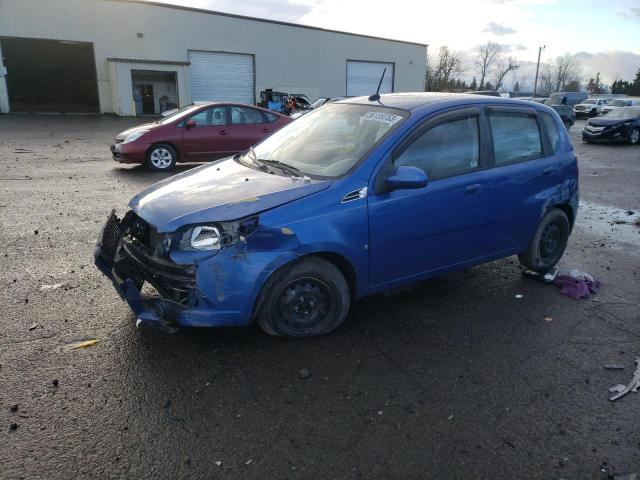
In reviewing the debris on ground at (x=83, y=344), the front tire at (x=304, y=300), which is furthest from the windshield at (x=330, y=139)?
the debris on ground at (x=83, y=344)

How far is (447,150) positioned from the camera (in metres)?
4.13

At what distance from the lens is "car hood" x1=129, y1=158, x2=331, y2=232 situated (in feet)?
10.8

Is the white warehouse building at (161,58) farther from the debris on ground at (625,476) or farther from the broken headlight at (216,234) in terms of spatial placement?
the debris on ground at (625,476)

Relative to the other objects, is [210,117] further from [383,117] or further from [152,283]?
[152,283]

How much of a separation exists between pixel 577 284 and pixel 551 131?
Result: 154 centimetres

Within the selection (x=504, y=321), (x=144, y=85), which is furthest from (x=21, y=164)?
(x=144, y=85)

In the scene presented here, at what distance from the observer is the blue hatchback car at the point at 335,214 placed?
10.7 ft

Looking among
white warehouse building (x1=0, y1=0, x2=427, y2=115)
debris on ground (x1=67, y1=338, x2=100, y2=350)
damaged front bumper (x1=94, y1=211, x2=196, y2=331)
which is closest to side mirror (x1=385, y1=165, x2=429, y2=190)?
damaged front bumper (x1=94, y1=211, x2=196, y2=331)

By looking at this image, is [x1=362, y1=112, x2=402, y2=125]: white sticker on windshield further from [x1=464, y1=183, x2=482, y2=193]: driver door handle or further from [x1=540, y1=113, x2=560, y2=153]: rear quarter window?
[x1=540, y1=113, x2=560, y2=153]: rear quarter window

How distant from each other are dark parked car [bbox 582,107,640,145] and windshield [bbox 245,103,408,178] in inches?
783

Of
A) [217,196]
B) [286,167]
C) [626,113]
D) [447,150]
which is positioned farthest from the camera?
[626,113]

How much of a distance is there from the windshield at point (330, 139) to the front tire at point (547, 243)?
2.05m

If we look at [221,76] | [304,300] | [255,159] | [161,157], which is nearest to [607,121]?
[161,157]

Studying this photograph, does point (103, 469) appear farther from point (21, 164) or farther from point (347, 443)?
point (21, 164)
